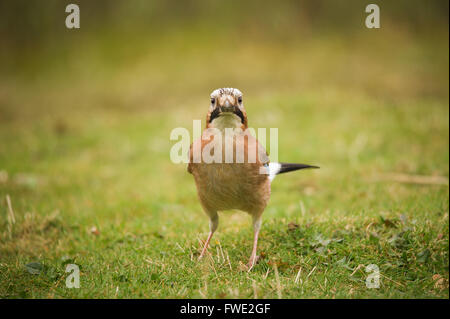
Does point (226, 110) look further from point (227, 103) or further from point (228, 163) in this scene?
point (228, 163)

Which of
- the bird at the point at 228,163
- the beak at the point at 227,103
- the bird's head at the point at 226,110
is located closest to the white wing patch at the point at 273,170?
the bird at the point at 228,163

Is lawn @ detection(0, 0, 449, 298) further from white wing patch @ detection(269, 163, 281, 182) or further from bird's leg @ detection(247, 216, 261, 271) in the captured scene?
white wing patch @ detection(269, 163, 281, 182)

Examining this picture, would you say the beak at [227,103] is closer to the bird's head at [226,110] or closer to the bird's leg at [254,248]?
the bird's head at [226,110]

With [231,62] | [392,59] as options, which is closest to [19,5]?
[231,62]

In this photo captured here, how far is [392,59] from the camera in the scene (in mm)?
11523

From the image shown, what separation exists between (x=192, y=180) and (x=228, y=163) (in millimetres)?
3534

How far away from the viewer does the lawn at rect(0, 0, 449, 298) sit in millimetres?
3498

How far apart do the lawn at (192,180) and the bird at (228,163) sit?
516 mm

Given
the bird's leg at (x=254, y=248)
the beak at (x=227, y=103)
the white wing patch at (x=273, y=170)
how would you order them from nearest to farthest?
the beak at (x=227, y=103) → the bird's leg at (x=254, y=248) → the white wing patch at (x=273, y=170)

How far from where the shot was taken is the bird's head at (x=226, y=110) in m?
3.45

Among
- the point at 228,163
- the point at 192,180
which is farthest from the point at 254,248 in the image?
the point at 192,180

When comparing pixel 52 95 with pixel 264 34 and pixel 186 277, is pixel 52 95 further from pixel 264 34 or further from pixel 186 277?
pixel 186 277

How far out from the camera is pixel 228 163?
3.50m
